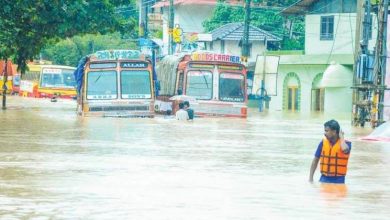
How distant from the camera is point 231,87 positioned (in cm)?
4366

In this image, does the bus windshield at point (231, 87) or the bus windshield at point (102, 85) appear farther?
the bus windshield at point (231, 87)

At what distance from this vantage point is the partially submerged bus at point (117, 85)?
4047 centimetres

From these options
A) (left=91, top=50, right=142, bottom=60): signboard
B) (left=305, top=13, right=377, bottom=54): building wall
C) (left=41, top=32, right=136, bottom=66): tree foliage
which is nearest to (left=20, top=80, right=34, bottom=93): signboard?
(left=41, top=32, right=136, bottom=66): tree foliage

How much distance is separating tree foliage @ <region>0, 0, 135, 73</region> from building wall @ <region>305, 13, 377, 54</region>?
2363 centimetres

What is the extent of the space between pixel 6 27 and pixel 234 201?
26796mm

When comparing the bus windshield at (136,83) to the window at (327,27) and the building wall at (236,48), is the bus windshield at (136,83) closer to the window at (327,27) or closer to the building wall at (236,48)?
the window at (327,27)

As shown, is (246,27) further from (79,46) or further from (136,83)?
(79,46)

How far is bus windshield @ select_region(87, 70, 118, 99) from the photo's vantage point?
4053 centimetres

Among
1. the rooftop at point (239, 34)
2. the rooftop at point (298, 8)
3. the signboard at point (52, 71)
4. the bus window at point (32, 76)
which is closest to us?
the rooftop at point (298, 8)

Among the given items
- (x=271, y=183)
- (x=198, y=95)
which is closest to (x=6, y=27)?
(x=198, y=95)

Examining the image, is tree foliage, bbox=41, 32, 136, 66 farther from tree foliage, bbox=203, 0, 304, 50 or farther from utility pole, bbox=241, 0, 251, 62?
utility pole, bbox=241, 0, 251, 62

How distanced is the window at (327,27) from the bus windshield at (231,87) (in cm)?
2213

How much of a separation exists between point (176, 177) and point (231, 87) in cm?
2628

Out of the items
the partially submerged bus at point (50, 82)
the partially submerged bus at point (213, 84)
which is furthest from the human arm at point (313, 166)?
the partially submerged bus at point (50, 82)
